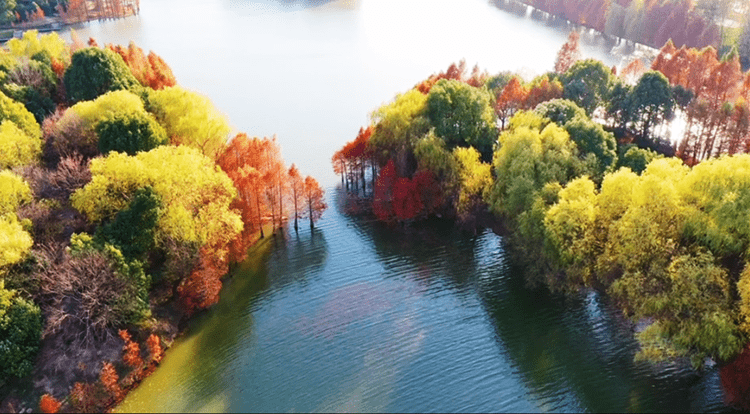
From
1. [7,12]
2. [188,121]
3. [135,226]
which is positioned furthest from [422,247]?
[7,12]

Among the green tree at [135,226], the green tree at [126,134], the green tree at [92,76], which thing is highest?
the green tree at [92,76]

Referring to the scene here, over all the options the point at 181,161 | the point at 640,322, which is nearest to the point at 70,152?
the point at 181,161

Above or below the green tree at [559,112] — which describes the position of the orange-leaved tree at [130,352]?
below

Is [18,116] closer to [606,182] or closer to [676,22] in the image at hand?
[606,182]

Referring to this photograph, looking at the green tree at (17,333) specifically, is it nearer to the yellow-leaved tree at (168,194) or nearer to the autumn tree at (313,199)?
the yellow-leaved tree at (168,194)

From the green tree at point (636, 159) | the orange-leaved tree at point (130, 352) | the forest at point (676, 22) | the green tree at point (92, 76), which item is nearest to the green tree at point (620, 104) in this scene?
the green tree at point (636, 159)

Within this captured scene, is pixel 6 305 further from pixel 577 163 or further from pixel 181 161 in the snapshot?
pixel 577 163

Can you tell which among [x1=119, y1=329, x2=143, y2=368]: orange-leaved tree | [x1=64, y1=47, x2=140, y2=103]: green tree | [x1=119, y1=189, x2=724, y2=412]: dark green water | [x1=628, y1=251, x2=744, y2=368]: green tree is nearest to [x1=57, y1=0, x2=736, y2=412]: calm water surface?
[x1=119, y1=189, x2=724, y2=412]: dark green water
